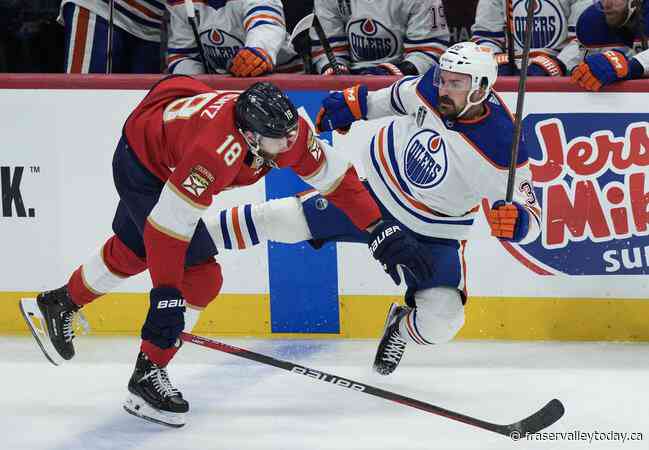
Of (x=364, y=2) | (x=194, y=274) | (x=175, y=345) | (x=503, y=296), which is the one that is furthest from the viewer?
(x=364, y=2)

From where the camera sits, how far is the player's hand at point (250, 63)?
4.62 meters

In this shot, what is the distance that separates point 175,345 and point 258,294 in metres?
1.00

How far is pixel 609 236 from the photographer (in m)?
4.54

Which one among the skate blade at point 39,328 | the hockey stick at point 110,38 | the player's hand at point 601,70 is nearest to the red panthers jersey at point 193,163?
the skate blade at point 39,328

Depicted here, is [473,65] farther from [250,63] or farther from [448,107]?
[250,63]

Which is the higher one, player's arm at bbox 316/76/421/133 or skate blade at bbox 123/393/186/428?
player's arm at bbox 316/76/421/133

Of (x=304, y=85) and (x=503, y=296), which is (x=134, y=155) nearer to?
(x=304, y=85)

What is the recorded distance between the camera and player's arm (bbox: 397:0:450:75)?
495 centimetres

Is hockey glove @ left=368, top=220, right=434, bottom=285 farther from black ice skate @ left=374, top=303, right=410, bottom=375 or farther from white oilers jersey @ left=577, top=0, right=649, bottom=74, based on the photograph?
white oilers jersey @ left=577, top=0, right=649, bottom=74

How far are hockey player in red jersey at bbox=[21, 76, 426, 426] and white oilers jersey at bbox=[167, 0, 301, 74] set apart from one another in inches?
39.7

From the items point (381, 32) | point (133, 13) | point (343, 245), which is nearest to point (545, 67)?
point (381, 32)

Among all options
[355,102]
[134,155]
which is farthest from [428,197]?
[134,155]

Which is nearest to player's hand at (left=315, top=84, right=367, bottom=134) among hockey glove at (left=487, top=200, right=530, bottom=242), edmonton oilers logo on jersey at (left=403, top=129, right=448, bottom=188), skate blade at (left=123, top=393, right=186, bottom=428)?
edmonton oilers logo on jersey at (left=403, top=129, right=448, bottom=188)

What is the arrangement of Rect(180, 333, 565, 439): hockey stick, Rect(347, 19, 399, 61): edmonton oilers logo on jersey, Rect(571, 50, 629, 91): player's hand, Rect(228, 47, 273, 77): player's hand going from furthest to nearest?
Rect(347, 19, 399, 61): edmonton oilers logo on jersey < Rect(228, 47, 273, 77): player's hand < Rect(571, 50, 629, 91): player's hand < Rect(180, 333, 565, 439): hockey stick
